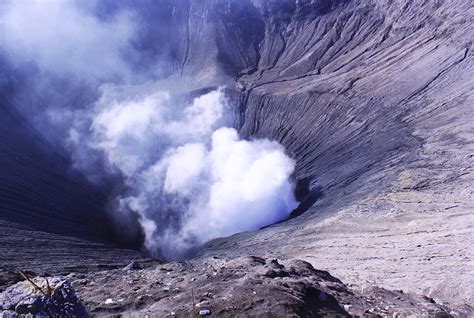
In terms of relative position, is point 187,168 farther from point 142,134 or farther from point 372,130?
point 372,130

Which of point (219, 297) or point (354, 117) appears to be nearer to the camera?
point (219, 297)

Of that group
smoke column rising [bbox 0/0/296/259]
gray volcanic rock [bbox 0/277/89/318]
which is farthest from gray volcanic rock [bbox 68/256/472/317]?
smoke column rising [bbox 0/0/296/259]

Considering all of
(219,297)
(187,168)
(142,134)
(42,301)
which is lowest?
(42,301)

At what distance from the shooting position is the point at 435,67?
3975 cm

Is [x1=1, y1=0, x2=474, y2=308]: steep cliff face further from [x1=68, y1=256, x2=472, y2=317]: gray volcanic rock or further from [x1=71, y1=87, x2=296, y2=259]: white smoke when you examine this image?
[x1=68, y1=256, x2=472, y2=317]: gray volcanic rock

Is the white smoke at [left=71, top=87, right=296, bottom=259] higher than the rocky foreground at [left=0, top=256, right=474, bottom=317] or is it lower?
higher

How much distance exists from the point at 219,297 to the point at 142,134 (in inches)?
1330

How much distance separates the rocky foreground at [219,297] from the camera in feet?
24.2

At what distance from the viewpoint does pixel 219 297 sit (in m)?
10.9

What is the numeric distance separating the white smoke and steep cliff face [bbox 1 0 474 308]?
2416mm

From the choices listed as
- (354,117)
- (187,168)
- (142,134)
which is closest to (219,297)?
(187,168)

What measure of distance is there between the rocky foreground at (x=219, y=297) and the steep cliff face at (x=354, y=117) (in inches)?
165

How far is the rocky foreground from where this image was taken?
290 inches

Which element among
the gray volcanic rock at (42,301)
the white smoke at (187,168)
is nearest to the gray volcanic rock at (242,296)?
the gray volcanic rock at (42,301)
